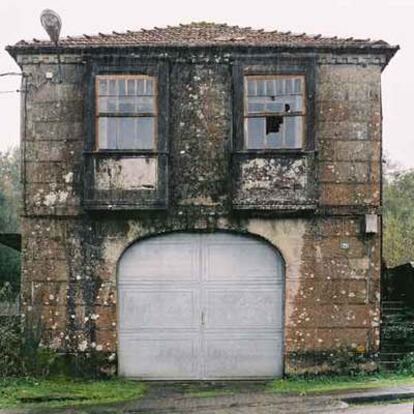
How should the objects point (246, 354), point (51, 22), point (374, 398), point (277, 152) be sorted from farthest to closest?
point (246, 354), point (277, 152), point (51, 22), point (374, 398)

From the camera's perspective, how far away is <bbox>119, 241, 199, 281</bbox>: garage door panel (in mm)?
15422

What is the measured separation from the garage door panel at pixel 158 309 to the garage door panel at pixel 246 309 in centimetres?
37

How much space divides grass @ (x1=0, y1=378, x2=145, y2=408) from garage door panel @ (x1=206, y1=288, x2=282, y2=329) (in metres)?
2.19

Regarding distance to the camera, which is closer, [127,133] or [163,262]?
[127,133]

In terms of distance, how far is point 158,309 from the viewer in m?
15.4

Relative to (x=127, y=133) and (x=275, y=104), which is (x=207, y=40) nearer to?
(x=275, y=104)

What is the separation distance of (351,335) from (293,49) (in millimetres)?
6174

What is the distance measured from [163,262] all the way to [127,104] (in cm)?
348

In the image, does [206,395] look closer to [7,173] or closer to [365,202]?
[365,202]

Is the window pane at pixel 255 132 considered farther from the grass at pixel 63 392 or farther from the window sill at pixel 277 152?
the grass at pixel 63 392

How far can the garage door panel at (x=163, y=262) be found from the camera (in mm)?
15422

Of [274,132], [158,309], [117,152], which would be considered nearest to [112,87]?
[117,152]

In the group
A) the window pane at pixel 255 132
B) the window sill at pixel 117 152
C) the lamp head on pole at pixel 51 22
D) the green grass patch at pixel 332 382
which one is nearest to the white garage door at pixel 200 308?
the green grass patch at pixel 332 382

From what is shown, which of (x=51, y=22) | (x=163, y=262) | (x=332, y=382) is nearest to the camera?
(x=332, y=382)
